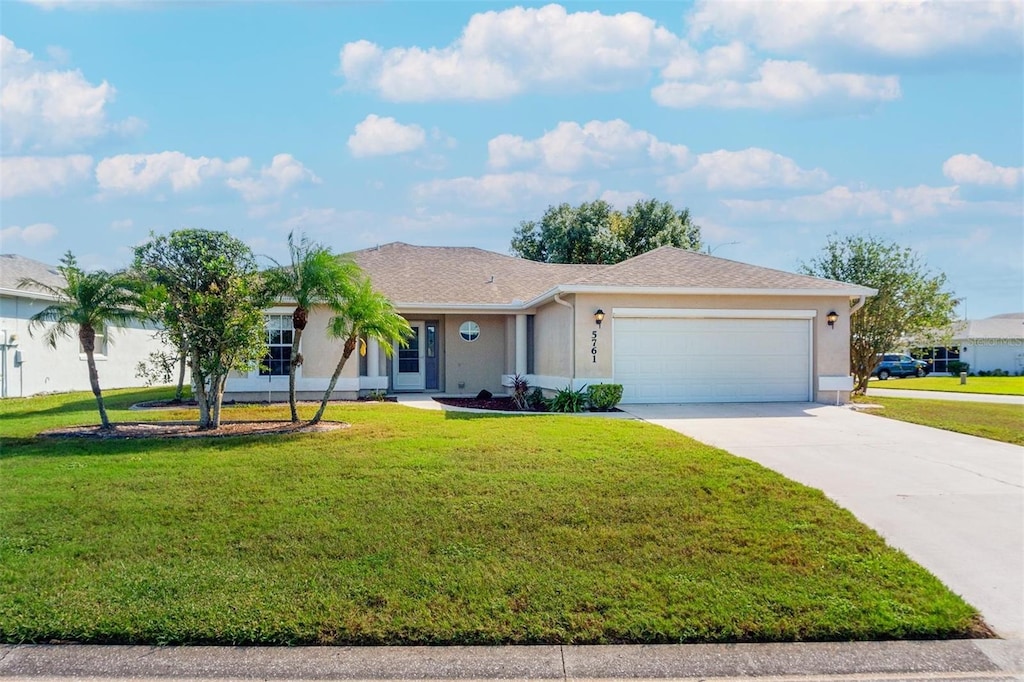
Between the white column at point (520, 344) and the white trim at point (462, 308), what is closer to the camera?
the white trim at point (462, 308)

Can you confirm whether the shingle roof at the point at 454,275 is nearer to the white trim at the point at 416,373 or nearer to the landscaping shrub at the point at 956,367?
the white trim at the point at 416,373

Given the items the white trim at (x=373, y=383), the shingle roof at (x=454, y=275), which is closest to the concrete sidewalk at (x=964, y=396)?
the shingle roof at (x=454, y=275)

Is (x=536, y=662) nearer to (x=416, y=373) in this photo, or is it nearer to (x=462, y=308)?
(x=462, y=308)

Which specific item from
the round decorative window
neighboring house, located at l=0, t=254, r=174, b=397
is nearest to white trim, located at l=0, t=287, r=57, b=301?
neighboring house, located at l=0, t=254, r=174, b=397

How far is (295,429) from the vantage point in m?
10.9

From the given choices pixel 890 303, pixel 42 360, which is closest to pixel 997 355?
pixel 890 303

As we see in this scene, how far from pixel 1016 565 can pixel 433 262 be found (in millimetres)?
18107

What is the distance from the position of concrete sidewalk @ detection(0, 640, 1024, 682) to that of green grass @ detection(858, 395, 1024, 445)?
817 cm

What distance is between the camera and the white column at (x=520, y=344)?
60.8 feet

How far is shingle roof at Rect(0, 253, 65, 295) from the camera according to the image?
62.6ft

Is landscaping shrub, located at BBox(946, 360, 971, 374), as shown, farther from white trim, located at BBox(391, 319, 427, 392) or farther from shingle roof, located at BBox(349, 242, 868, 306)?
white trim, located at BBox(391, 319, 427, 392)

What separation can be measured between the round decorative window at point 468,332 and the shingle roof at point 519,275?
41.0 inches

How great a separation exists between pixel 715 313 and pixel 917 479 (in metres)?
7.76

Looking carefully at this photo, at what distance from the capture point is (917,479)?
7.84m
